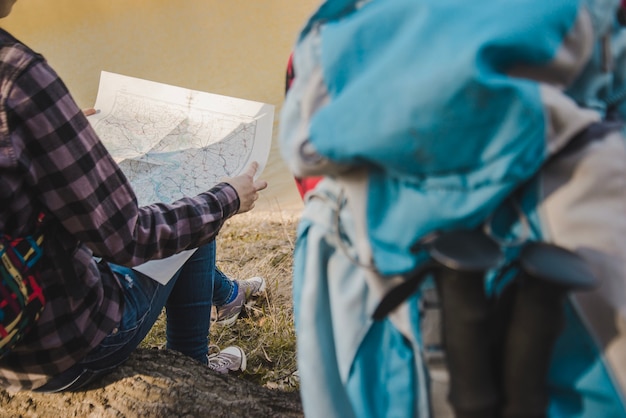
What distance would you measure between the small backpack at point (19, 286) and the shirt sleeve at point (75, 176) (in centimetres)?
5

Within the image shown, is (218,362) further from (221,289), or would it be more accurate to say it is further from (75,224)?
(75,224)

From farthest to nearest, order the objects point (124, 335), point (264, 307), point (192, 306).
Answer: point (264, 307) < point (192, 306) < point (124, 335)

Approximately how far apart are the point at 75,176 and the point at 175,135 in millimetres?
510

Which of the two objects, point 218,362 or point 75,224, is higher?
point 75,224

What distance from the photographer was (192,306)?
118cm

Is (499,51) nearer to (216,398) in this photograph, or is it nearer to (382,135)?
(382,135)

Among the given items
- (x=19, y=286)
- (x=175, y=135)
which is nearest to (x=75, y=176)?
(x=19, y=286)

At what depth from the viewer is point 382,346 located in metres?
0.54

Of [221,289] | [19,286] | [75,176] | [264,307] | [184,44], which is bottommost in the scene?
[264,307]

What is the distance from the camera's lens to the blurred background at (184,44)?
3.38 m

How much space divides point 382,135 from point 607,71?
20 centimetres

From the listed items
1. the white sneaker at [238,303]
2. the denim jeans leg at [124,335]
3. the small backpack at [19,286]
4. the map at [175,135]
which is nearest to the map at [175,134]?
the map at [175,135]

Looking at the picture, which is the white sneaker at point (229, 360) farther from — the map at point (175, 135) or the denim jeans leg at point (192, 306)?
the map at point (175, 135)

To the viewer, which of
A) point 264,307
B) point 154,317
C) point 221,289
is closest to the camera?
point 154,317
